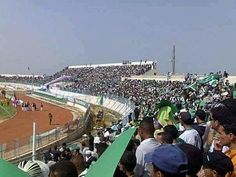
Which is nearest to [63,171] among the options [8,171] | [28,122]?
[8,171]

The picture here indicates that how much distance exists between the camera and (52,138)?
85.8ft

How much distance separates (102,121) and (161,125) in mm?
30414

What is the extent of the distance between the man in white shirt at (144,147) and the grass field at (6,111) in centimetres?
4292

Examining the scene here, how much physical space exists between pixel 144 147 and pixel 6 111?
5017cm

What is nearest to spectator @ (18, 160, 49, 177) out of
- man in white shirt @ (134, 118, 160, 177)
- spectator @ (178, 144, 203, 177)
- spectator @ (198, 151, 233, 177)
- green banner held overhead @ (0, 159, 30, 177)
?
green banner held overhead @ (0, 159, 30, 177)

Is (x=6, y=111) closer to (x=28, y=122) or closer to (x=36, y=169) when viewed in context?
(x=28, y=122)

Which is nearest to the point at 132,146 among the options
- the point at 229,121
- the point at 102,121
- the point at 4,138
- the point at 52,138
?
the point at 229,121

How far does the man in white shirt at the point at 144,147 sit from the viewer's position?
17.9 feet

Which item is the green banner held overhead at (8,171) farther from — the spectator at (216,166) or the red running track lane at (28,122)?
Answer: the red running track lane at (28,122)

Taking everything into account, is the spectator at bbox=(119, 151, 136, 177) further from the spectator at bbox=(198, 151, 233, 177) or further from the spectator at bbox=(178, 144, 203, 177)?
the spectator at bbox=(198, 151, 233, 177)

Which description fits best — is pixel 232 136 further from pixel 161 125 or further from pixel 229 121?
pixel 161 125

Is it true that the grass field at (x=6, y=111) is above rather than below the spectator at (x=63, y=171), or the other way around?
below

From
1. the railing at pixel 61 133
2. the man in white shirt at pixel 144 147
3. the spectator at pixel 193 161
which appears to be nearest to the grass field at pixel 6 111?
the railing at pixel 61 133

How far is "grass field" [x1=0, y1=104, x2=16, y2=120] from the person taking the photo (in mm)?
49362
